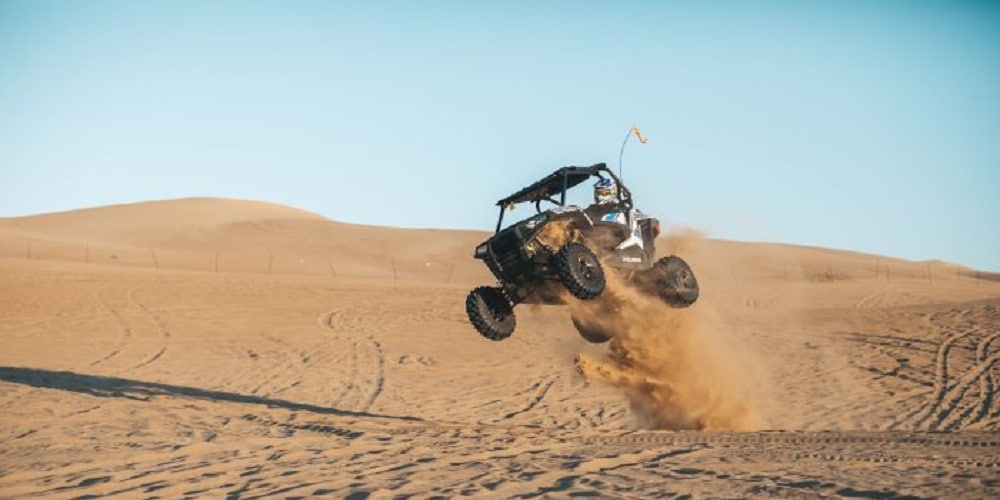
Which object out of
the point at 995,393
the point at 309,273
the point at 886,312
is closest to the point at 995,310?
the point at 886,312

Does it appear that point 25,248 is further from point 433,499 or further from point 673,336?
point 433,499

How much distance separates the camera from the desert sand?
290 inches

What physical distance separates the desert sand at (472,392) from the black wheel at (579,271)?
898 millimetres

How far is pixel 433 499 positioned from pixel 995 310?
68.2 feet

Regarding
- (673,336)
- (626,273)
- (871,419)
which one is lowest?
(871,419)

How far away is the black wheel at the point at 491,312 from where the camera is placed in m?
12.0

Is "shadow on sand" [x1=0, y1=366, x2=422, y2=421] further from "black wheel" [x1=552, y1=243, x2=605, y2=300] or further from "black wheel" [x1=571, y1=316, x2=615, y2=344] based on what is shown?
"black wheel" [x1=552, y1=243, x2=605, y2=300]

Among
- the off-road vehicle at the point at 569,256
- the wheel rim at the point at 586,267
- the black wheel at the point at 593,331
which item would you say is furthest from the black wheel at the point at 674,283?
the wheel rim at the point at 586,267

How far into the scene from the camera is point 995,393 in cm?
1493

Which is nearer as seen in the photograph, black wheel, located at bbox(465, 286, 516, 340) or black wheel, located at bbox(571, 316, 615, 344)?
black wheel, located at bbox(465, 286, 516, 340)

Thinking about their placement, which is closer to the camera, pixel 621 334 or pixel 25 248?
pixel 621 334

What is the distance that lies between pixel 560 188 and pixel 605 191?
571 mm

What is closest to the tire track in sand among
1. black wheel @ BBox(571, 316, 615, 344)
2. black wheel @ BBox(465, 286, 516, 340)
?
black wheel @ BBox(465, 286, 516, 340)

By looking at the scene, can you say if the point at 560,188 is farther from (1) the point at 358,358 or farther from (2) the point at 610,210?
(1) the point at 358,358
